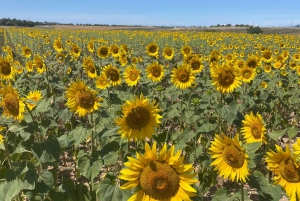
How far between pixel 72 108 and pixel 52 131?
1739 mm

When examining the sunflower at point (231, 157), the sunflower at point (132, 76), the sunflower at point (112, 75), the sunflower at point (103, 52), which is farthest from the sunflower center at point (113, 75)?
the sunflower at point (231, 157)

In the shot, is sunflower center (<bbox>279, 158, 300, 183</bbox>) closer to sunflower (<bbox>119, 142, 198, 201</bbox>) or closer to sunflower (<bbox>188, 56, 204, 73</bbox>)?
sunflower (<bbox>119, 142, 198, 201</bbox>)

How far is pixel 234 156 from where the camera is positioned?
87.4 inches

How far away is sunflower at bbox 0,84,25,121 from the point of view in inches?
92.9

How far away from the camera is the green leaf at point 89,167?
2.61 m

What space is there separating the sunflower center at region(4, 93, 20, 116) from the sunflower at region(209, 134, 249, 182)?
1506 millimetres

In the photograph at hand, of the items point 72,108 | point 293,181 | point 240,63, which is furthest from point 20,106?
point 240,63

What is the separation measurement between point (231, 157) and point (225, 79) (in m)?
1.60

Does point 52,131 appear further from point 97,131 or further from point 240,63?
point 240,63

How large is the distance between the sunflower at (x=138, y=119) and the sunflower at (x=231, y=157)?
0.50 metres

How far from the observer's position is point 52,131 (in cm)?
441

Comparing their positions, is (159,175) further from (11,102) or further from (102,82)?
(102,82)

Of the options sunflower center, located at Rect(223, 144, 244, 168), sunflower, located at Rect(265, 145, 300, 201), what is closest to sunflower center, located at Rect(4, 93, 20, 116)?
sunflower center, located at Rect(223, 144, 244, 168)

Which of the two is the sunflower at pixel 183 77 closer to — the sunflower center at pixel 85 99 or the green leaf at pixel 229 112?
the green leaf at pixel 229 112
